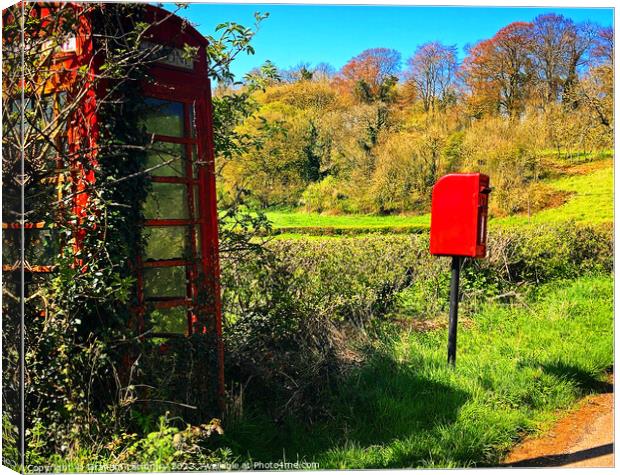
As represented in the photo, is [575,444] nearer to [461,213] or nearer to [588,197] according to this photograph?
[461,213]

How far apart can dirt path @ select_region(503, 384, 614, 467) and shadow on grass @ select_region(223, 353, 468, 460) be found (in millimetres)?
545

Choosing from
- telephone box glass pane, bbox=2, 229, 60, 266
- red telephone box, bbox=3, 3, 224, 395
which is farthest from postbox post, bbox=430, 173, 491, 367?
telephone box glass pane, bbox=2, 229, 60, 266

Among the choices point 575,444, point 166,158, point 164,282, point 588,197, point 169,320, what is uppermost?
point 166,158

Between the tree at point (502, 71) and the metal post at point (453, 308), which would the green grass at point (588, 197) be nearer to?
the tree at point (502, 71)

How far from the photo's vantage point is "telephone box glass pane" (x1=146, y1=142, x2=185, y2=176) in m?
4.27

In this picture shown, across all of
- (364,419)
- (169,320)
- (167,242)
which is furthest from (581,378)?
(167,242)

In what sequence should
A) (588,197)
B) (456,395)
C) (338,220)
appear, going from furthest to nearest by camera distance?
(338,220) < (588,197) < (456,395)

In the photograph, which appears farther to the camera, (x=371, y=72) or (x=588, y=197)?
(x=588, y=197)

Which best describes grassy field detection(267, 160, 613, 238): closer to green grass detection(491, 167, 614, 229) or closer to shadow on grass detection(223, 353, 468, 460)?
green grass detection(491, 167, 614, 229)

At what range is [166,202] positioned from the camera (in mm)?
4371

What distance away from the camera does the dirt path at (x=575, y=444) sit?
4.50 m

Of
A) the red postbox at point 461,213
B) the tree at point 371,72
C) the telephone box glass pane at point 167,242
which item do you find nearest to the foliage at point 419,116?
the tree at point 371,72

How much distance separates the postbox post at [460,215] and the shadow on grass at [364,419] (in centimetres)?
105

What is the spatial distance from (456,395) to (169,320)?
2.20 meters
